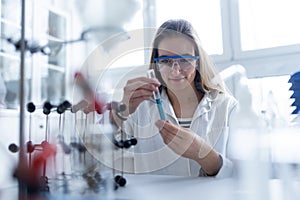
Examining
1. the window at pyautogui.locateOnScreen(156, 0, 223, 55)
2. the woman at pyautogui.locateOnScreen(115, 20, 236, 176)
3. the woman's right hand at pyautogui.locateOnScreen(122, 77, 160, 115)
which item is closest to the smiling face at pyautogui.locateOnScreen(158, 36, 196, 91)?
the woman at pyautogui.locateOnScreen(115, 20, 236, 176)

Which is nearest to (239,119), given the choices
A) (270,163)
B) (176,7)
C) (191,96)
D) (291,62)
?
(270,163)

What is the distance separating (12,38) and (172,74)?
44cm

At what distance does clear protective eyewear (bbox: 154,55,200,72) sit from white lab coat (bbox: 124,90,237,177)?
8 centimetres

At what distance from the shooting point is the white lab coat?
25.1 inches

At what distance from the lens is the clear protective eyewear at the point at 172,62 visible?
73 cm

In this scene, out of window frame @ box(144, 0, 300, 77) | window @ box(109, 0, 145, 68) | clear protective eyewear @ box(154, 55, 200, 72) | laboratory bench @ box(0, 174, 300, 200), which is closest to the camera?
laboratory bench @ box(0, 174, 300, 200)

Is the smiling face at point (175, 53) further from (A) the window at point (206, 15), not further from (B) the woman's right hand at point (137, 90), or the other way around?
(A) the window at point (206, 15)

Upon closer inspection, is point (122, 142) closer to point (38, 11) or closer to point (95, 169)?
point (95, 169)

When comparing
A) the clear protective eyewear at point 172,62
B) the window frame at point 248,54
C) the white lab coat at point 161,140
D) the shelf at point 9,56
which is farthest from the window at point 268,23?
the shelf at point 9,56

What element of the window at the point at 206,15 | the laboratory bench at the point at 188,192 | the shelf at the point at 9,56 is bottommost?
the laboratory bench at the point at 188,192

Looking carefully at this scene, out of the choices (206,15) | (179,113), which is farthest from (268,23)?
(179,113)

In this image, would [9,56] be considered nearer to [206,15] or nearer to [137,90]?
[137,90]

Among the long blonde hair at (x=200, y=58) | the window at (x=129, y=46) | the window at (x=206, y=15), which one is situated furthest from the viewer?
the window at (x=206, y=15)

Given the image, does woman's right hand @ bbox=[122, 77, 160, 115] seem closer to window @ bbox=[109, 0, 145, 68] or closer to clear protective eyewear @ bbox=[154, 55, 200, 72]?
window @ bbox=[109, 0, 145, 68]
